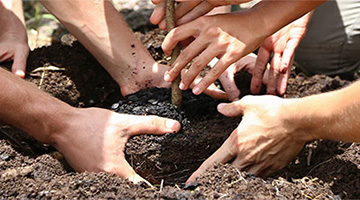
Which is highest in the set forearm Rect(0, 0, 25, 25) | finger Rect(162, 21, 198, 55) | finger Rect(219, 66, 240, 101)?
finger Rect(162, 21, 198, 55)

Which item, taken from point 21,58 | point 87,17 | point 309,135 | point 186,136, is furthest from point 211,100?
point 21,58

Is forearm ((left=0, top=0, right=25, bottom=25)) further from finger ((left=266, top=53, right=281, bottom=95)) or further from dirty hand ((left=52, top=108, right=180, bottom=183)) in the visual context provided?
finger ((left=266, top=53, right=281, bottom=95))

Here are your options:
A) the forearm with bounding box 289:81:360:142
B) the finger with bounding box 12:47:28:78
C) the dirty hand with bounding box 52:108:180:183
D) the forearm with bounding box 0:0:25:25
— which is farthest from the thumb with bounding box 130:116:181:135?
the forearm with bounding box 0:0:25:25

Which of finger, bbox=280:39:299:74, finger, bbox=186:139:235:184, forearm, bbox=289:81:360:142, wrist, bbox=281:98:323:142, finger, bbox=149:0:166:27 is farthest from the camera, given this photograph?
finger, bbox=280:39:299:74

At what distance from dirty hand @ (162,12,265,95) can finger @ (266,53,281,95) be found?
32cm

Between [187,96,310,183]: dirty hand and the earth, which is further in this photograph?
[187,96,310,183]: dirty hand

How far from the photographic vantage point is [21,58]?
2232 millimetres

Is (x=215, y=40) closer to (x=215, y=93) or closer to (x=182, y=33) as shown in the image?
(x=182, y=33)

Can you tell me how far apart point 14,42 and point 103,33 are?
1.52ft

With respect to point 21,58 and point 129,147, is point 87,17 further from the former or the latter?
point 129,147

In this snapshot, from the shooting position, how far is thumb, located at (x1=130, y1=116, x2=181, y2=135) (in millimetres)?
1778

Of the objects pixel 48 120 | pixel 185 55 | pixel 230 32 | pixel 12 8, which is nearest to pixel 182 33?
pixel 185 55

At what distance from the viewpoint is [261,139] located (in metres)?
1.66

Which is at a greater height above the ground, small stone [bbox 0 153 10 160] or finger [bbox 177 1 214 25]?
finger [bbox 177 1 214 25]
